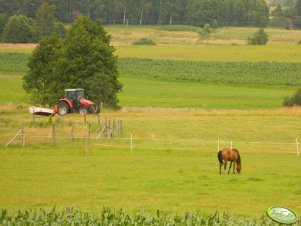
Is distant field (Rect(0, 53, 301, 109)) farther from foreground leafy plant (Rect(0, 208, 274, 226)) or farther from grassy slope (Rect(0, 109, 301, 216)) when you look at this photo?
foreground leafy plant (Rect(0, 208, 274, 226))

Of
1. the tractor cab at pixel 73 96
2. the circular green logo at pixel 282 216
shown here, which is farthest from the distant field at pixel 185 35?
the circular green logo at pixel 282 216

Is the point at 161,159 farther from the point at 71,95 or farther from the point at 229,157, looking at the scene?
the point at 71,95

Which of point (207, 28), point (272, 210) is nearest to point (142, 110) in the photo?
point (272, 210)

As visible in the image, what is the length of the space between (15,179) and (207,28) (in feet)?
490

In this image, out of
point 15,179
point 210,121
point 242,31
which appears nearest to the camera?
point 15,179

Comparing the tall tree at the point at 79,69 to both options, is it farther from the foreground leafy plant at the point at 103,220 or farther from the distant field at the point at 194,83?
the foreground leafy plant at the point at 103,220

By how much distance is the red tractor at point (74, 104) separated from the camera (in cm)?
6066

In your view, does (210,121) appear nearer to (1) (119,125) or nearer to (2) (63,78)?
(1) (119,125)

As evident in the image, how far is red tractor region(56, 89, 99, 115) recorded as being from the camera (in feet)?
199

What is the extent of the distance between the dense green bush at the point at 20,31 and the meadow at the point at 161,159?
46865 millimetres

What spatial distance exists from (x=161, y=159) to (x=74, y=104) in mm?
21520

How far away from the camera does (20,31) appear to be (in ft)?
479

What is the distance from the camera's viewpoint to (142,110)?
6875 centimetres

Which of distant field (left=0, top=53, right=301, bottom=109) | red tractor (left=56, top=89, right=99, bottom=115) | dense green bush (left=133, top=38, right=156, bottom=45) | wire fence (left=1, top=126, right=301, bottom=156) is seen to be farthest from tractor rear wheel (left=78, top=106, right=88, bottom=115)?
dense green bush (left=133, top=38, right=156, bottom=45)
